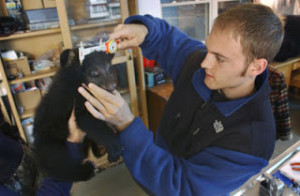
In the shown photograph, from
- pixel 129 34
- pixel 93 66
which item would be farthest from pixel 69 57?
pixel 129 34

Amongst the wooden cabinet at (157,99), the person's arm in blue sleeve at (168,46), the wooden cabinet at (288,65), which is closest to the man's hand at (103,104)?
the person's arm in blue sleeve at (168,46)

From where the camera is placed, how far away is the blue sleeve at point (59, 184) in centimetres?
83

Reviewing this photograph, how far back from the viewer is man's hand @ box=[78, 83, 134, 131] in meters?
0.67

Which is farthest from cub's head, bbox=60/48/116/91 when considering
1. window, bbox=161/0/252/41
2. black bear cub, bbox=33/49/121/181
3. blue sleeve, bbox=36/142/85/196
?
window, bbox=161/0/252/41

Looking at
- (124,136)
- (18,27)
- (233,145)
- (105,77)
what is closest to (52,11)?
(18,27)

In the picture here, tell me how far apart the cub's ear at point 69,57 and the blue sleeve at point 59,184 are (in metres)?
0.32

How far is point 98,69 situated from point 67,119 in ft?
0.79

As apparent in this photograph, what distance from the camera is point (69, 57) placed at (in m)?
0.74

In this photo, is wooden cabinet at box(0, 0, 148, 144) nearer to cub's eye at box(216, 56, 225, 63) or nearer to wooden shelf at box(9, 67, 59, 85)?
wooden shelf at box(9, 67, 59, 85)

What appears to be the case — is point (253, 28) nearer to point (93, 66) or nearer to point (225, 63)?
point (225, 63)

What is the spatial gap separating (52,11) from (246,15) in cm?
175

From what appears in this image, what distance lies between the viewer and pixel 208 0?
2734 millimetres

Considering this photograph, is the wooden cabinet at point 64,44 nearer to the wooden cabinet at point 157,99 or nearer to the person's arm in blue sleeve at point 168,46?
the wooden cabinet at point 157,99

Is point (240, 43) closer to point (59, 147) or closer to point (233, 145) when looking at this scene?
point (233, 145)
